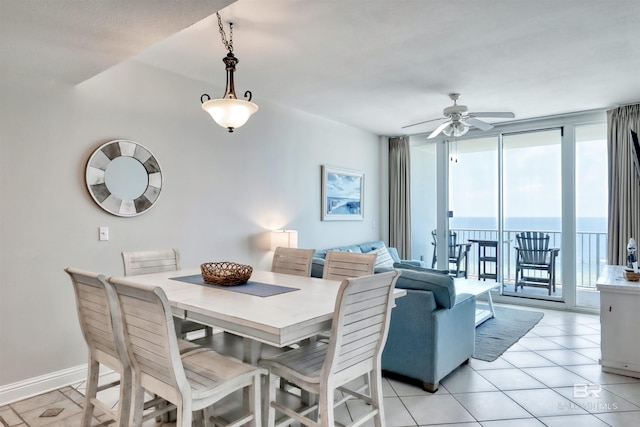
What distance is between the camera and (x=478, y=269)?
6.16 metres

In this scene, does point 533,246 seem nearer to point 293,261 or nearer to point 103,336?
point 293,261

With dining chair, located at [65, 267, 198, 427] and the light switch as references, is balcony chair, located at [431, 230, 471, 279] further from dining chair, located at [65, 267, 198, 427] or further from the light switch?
dining chair, located at [65, 267, 198, 427]

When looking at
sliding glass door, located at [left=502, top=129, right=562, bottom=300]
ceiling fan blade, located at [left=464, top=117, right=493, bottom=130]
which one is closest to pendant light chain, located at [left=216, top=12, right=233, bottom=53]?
ceiling fan blade, located at [left=464, top=117, right=493, bottom=130]

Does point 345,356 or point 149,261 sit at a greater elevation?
point 149,261

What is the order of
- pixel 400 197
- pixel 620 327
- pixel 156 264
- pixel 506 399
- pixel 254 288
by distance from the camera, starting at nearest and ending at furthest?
pixel 254 288
pixel 506 399
pixel 156 264
pixel 620 327
pixel 400 197

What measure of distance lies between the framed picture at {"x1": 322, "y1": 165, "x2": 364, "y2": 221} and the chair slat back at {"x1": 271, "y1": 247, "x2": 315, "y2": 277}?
207 cm

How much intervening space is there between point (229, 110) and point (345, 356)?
1.56m

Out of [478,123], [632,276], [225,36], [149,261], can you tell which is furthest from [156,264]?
[632,276]

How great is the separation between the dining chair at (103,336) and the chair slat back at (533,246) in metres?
5.10

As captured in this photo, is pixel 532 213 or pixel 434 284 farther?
pixel 532 213

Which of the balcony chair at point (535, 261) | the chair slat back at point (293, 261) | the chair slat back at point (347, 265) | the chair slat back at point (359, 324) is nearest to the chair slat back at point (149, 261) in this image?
the chair slat back at point (293, 261)

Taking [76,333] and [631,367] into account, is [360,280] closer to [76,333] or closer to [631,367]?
[76,333]

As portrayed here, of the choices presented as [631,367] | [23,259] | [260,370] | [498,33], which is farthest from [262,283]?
[631,367]

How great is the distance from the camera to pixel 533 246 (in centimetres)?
555
